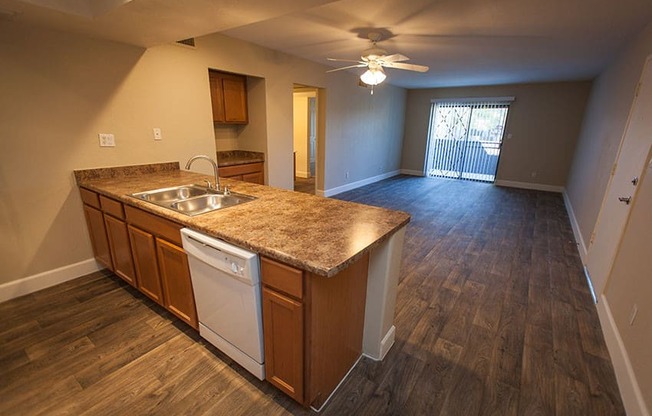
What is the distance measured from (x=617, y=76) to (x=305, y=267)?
4.84m

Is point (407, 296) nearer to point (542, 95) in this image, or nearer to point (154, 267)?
point (154, 267)

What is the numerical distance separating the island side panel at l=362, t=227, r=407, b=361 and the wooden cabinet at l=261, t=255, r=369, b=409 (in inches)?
2.7

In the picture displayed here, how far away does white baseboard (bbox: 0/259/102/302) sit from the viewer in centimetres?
223

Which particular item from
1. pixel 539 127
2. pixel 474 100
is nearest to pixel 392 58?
pixel 474 100

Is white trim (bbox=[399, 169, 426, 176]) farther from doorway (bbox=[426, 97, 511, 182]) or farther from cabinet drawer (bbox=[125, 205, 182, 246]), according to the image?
cabinet drawer (bbox=[125, 205, 182, 246])

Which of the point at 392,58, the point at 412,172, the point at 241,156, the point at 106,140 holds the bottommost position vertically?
the point at 412,172

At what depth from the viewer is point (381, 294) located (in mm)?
1591

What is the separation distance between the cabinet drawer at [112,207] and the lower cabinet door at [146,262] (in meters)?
0.15

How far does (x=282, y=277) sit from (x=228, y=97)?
3.31 m

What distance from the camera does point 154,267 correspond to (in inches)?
76.4

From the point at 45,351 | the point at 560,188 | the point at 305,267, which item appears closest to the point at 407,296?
the point at 305,267

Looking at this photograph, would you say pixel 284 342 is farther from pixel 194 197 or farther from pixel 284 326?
pixel 194 197

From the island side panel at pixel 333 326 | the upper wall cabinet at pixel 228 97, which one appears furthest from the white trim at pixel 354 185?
the island side panel at pixel 333 326

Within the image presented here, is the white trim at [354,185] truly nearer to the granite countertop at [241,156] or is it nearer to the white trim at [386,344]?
the granite countertop at [241,156]
